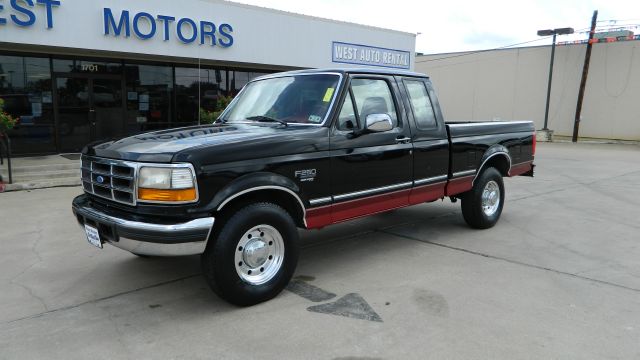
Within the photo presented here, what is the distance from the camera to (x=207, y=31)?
47.2 feet

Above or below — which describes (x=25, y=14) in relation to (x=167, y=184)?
above

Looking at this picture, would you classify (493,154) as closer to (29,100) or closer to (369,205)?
(369,205)

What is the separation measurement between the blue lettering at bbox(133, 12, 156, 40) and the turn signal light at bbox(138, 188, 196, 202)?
10753 mm

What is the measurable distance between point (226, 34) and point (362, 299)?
12335 millimetres

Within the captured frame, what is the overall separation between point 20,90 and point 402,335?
13345 mm

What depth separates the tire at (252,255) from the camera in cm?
381

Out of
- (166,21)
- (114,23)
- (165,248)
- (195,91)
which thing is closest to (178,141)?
(165,248)

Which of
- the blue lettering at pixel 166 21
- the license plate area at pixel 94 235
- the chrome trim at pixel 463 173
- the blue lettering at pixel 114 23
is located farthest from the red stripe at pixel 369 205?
the blue lettering at pixel 166 21

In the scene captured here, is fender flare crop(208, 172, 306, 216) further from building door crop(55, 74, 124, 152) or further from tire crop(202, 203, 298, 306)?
building door crop(55, 74, 124, 152)

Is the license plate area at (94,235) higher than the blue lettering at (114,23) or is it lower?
lower

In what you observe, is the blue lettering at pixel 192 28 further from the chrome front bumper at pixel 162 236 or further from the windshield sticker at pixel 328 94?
the chrome front bumper at pixel 162 236

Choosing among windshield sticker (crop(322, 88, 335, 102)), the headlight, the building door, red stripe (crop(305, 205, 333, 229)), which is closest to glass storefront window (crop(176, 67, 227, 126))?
the building door

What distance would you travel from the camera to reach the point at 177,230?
358 cm

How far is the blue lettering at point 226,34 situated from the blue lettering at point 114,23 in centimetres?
281
